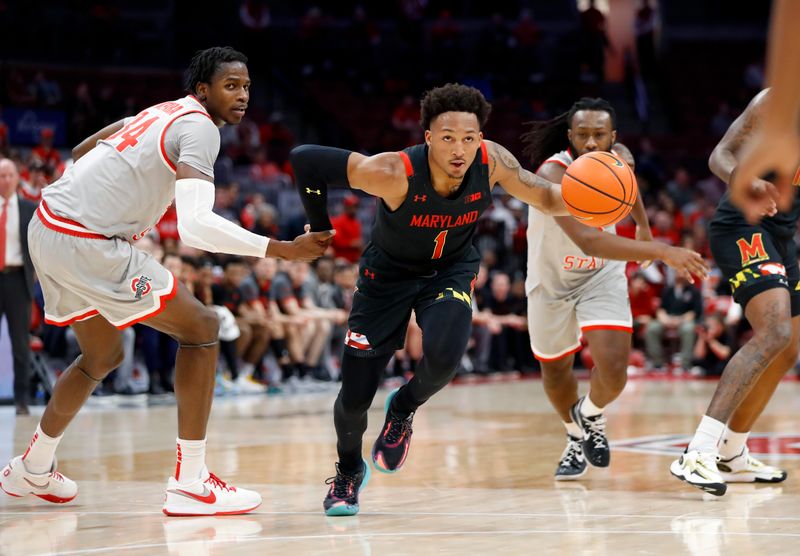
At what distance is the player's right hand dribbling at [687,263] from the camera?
4936 millimetres

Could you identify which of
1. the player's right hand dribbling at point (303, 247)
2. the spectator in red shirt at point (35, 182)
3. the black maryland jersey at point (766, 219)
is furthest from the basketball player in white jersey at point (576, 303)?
the spectator in red shirt at point (35, 182)

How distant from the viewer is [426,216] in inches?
198

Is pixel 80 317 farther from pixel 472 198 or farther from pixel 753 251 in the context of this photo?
pixel 753 251

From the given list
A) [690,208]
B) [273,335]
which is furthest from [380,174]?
[690,208]

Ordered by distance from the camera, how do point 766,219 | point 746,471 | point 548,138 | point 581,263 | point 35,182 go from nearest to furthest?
point 766,219
point 746,471
point 581,263
point 548,138
point 35,182

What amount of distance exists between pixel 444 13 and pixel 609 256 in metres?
19.4

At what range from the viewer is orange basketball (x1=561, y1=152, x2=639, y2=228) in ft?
16.8

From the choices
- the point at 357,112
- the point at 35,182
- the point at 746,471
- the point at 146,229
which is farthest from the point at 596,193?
the point at 357,112

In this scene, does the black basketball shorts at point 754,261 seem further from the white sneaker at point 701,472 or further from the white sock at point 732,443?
the white sneaker at point 701,472

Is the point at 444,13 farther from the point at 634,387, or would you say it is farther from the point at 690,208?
the point at 634,387

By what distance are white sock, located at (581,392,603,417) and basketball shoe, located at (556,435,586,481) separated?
194mm

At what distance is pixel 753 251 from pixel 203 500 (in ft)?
10.0

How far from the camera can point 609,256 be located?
18.5ft

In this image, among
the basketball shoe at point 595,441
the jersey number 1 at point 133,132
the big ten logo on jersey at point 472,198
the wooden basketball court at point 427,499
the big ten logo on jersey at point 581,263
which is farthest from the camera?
the big ten logo on jersey at point 581,263
